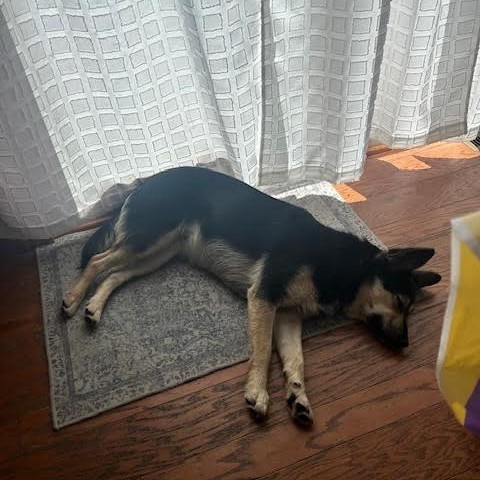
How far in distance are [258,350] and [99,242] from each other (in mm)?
723

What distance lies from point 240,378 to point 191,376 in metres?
0.15

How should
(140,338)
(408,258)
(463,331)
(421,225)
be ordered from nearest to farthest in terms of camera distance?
1. (463,331)
2. (408,258)
3. (140,338)
4. (421,225)

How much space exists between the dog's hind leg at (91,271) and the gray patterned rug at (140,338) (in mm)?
44

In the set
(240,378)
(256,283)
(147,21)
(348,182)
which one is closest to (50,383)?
(240,378)

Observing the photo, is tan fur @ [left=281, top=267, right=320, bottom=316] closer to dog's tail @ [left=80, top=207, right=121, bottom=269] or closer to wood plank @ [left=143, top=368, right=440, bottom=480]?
wood plank @ [left=143, top=368, right=440, bottom=480]

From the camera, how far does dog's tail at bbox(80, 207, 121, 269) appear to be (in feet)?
6.46

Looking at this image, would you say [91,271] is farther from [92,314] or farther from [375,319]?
[375,319]

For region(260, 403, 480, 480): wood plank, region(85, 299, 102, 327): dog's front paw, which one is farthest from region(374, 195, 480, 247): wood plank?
region(85, 299, 102, 327): dog's front paw

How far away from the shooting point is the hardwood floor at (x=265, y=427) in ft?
4.79

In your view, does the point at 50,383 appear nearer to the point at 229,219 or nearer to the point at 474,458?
the point at 229,219

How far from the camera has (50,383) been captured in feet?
5.49

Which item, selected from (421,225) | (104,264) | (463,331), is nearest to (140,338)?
(104,264)

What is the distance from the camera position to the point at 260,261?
1811 millimetres

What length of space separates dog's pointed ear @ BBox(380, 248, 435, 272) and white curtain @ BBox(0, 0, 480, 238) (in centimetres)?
66
